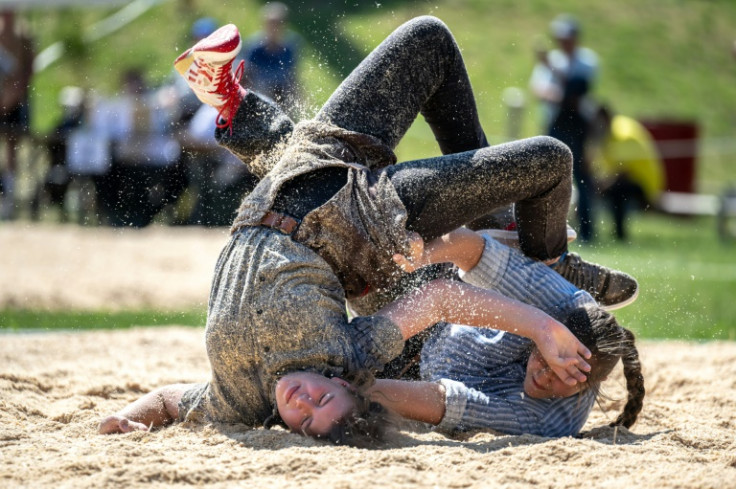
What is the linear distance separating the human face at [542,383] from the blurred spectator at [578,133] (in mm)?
7298

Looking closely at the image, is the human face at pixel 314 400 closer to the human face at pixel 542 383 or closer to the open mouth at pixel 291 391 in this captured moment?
the open mouth at pixel 291 391

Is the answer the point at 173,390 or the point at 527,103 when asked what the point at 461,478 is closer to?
the point at 173,390

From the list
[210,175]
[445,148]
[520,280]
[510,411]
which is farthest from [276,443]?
[210,175]

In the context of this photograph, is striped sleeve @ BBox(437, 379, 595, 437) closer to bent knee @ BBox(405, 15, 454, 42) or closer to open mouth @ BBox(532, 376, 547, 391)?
open mouth @ BBox(532, 376, 547, 391)

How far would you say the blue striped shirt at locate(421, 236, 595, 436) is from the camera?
347cm

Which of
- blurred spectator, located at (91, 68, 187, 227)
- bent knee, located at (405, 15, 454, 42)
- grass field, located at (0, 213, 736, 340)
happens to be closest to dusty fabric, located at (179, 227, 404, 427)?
bent knee, located at (405, 15, 454, 42)

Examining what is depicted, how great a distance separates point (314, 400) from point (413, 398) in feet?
1.45

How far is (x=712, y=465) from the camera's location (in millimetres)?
2988

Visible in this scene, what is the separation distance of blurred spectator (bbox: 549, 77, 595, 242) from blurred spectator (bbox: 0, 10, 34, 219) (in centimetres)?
621

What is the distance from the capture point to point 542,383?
344 cm

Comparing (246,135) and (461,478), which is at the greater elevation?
(246,135)

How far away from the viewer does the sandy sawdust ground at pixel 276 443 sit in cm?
279

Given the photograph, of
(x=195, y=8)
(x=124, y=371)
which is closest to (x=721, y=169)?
(x=195, y=8)

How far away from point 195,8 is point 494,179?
14.7 m
